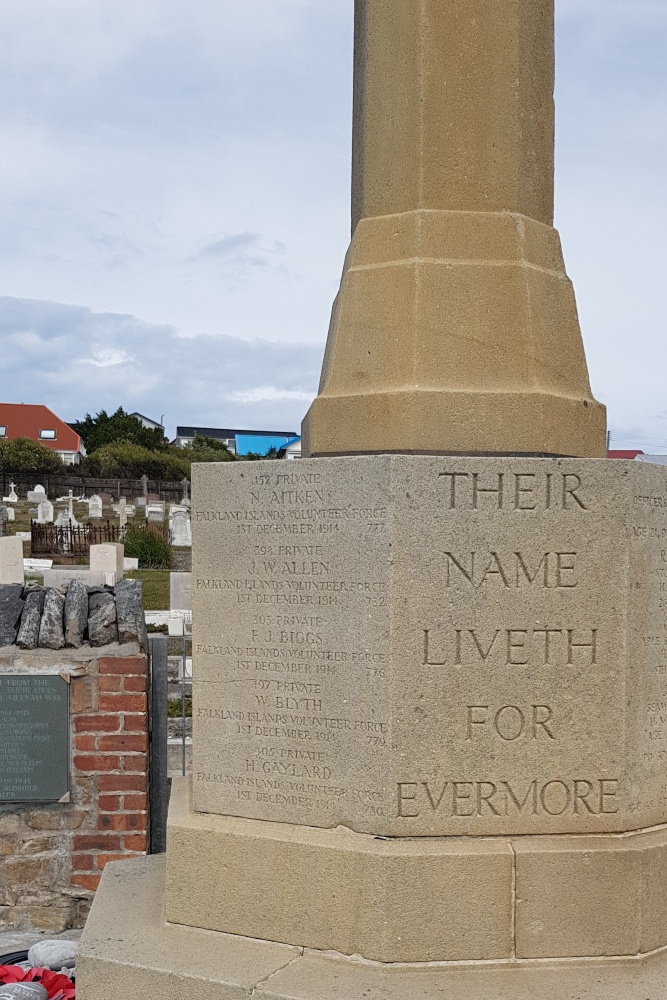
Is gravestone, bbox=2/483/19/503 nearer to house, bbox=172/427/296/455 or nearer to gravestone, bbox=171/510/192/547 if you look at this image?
gravestone, bbox=171/510/192/547

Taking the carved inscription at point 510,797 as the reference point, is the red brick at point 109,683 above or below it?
above

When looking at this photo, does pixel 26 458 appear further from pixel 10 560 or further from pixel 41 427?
pixel 10 560

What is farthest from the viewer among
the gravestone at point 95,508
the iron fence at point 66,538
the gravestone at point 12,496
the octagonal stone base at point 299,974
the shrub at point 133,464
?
the shrub at point 133,464

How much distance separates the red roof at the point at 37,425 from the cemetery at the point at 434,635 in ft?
208

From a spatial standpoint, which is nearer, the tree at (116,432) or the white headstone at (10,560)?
the white headstone at (10,560)

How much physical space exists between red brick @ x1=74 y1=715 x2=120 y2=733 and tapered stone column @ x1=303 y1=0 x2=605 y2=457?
88.1 inches

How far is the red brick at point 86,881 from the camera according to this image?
4.70 metres

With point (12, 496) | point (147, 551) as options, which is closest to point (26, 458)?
point (12, 496)

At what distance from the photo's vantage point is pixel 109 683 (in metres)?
4.68

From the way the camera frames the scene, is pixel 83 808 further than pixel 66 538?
No

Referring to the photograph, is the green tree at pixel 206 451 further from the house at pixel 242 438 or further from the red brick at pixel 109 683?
the red brick at pixel 109 683

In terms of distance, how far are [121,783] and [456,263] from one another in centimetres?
305

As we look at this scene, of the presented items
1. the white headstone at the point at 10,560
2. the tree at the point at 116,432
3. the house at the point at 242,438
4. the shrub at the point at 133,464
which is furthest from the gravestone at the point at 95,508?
the house at the point at 242,438

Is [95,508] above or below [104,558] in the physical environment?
above
